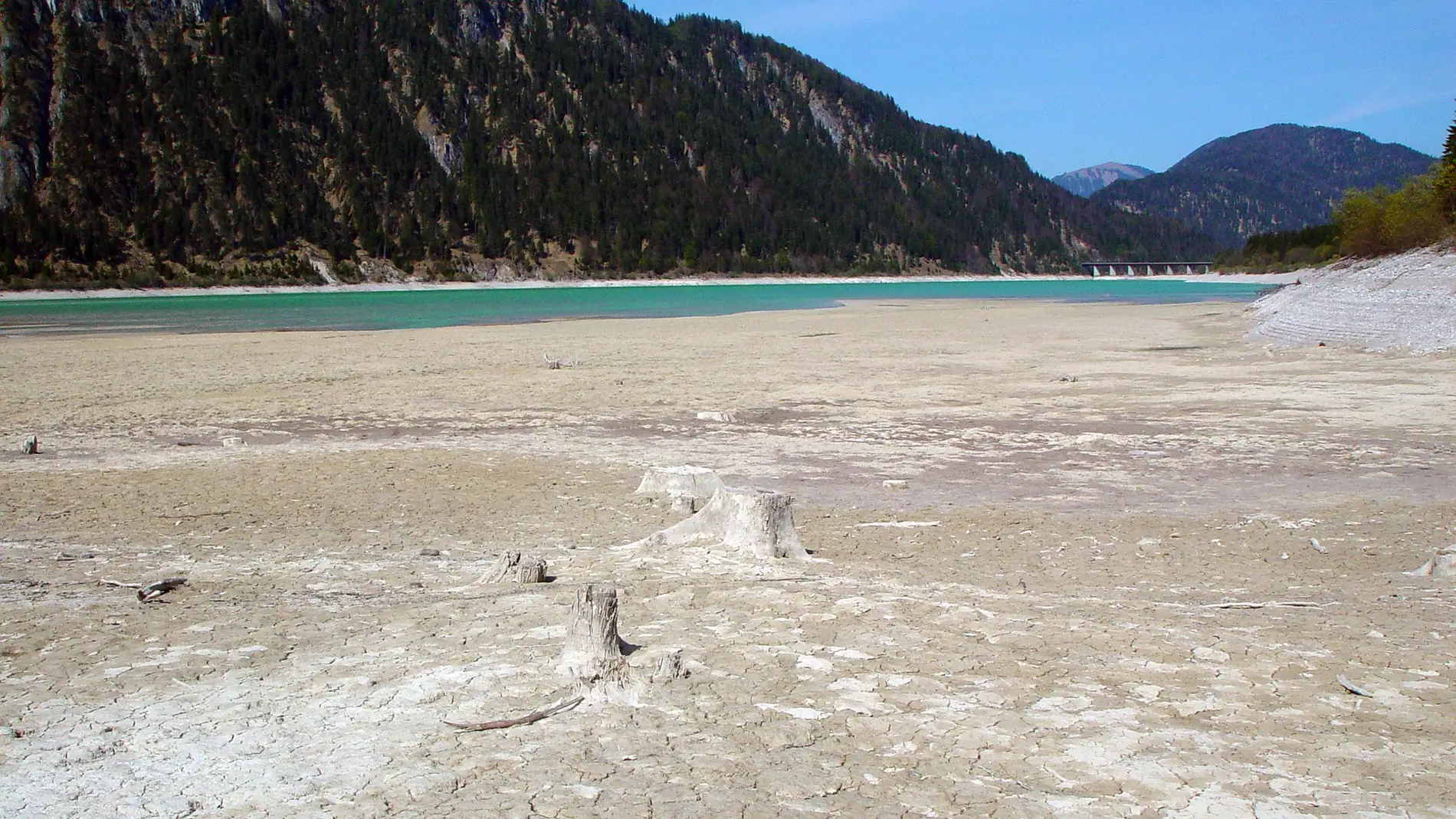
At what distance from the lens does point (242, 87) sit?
16275cm

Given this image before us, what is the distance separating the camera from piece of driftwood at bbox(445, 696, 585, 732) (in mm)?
4332

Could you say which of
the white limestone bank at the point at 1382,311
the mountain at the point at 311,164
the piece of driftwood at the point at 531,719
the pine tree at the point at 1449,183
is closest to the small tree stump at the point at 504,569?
the piece of driftwood at the point at 531,719

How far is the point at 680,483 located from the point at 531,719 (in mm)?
5477

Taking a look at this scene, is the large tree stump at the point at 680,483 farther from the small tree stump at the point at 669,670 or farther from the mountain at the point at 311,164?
the mountain at the point at 311,164

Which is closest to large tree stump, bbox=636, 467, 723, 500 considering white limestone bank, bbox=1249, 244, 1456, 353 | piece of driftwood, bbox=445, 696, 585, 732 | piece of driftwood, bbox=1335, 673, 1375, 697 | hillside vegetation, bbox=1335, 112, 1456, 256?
piece of driftwood, bbox=445, 696, 585, 732

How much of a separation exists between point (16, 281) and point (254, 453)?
113344mm

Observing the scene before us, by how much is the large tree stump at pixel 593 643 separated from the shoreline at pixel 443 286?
91.3m

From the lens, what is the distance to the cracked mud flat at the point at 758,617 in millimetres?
3922

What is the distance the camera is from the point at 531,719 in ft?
14.4

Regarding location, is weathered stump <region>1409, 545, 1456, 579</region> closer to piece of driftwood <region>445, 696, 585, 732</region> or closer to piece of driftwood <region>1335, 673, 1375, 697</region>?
piece of driftwood <region>1335, 673, 1375, 697</region>

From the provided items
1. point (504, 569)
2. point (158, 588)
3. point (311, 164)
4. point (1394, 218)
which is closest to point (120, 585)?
point (158, 588)

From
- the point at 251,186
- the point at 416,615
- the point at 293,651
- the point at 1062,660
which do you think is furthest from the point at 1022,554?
the point at 251,186

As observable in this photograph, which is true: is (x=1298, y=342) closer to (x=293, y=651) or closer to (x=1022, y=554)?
(x=1022, y=554)

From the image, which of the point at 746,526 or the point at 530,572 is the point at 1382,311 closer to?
the point at 746,526
